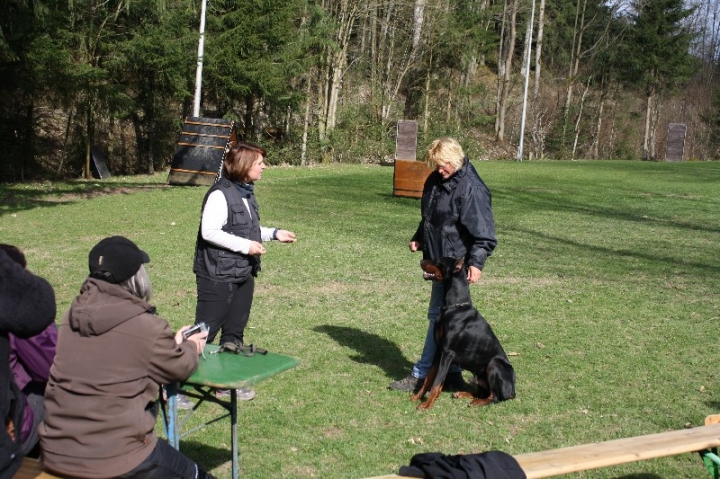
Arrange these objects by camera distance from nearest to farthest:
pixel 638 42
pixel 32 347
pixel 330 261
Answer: pixel 32 347
pixel 330 261
pixel 638 42

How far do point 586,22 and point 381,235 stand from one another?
48512mm

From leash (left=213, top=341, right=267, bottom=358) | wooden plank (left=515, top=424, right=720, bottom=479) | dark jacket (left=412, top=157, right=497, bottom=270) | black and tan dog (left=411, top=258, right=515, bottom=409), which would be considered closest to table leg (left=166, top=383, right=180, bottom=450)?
leash (left=213, top=341, right=267, bottom=358)

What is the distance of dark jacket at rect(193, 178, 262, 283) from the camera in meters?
5.59

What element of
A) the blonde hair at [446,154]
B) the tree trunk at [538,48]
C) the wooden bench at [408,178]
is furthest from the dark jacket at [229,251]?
the tree trunk at [538,48]

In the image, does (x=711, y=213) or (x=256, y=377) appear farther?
(x=711, y=213)

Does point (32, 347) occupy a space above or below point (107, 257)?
below

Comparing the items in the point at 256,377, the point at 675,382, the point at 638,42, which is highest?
the point at 638,42

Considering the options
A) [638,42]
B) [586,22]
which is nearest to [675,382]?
[638,42]

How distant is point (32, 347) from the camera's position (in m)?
3.71

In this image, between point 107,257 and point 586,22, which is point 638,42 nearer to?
point 586,22

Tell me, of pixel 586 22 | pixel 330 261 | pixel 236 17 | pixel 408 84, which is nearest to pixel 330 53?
pixel 236 17

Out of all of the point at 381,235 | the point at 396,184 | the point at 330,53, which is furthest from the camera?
the point at 330,53

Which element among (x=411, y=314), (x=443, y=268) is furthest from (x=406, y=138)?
(x=443, y=268)

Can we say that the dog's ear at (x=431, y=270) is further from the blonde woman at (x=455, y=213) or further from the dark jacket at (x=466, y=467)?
the dark jacket at (x=466, y=467)
